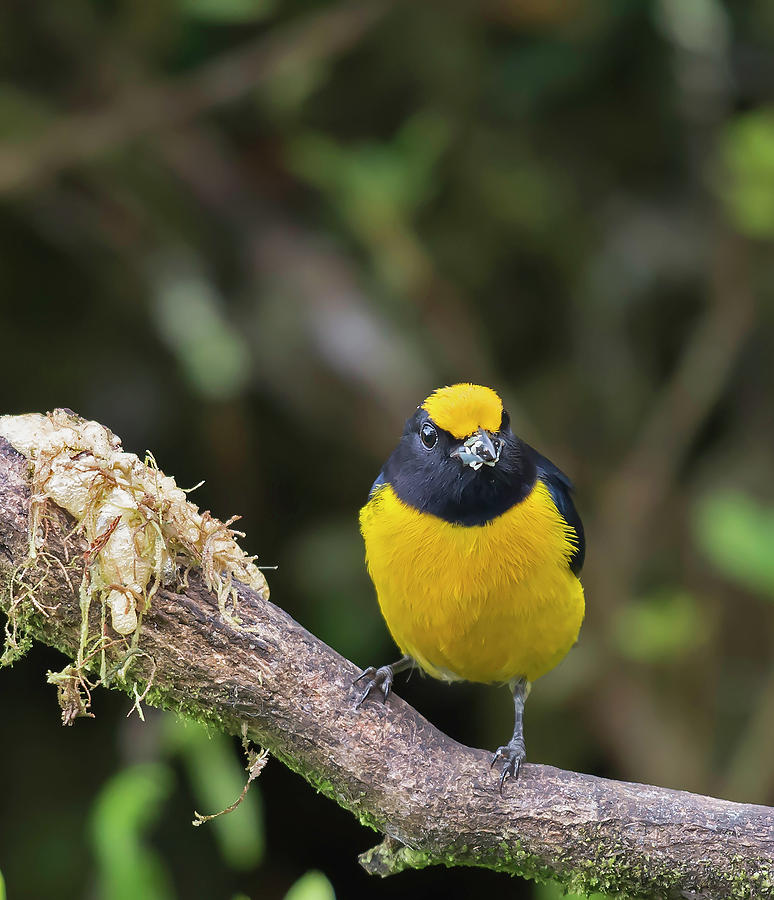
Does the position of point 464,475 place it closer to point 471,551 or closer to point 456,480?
point 456,480

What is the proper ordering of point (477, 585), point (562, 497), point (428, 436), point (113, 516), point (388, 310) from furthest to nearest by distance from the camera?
point (388, 310) → point (562, 497) → point (428, 436) → point (477, 585) → point (113, 516)

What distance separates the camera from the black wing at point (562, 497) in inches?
127

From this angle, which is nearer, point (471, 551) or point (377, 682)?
point (377, 682)

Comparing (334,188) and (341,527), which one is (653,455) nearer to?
(341,527)

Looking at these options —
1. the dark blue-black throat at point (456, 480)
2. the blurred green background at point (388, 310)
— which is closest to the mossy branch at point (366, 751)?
the dark blue-black throat at point (456, 480)

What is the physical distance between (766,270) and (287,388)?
274cm

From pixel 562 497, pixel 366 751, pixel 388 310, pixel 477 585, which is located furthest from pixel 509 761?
pixel 388 310

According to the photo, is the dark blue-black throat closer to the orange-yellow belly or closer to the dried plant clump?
the orange-yellow belly

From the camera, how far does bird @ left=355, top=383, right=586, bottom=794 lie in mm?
2889

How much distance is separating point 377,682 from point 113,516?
761 mm

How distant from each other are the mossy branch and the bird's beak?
27.5 inches

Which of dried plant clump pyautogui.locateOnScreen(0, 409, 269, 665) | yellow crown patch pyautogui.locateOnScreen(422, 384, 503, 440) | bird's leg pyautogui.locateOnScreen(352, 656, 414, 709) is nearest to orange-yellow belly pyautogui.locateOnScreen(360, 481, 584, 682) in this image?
yellow crown patch pyautogui.locateOnScreen(422, 384, 503, 440)

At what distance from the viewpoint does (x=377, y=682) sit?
8.18 feet

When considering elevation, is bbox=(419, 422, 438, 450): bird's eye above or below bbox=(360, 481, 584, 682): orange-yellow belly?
above
